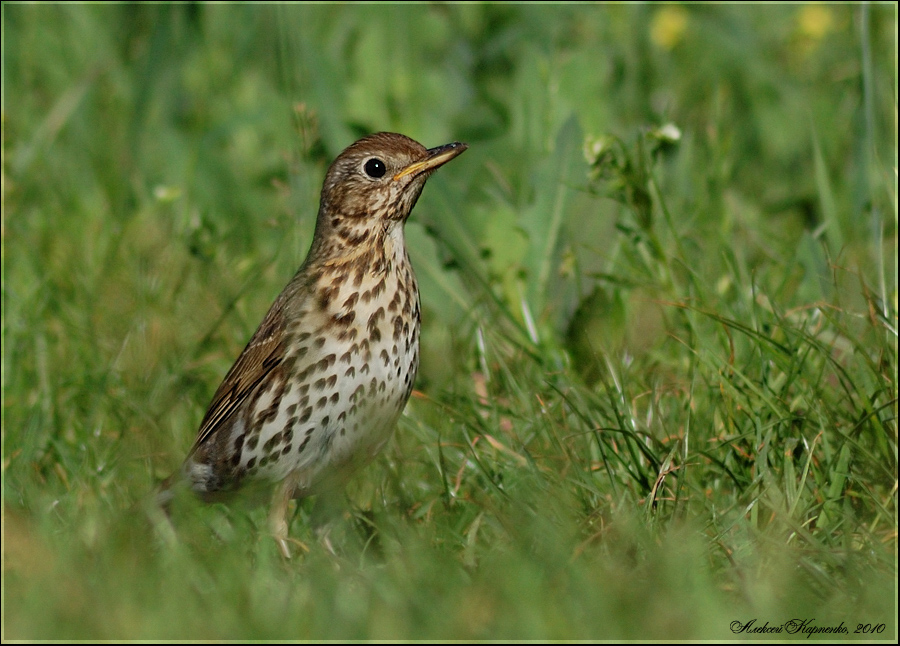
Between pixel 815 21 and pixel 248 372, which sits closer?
pixel 248 372

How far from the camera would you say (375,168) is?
15.1ft

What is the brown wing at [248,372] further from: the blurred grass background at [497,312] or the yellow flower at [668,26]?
the yellow flower at [668,26]

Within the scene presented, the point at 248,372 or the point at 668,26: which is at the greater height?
the point at 668,26

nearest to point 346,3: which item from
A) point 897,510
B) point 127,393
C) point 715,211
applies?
point 715,211

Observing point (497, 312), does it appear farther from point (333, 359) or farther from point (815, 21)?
point (815, 21)

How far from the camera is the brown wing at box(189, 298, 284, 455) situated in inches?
176

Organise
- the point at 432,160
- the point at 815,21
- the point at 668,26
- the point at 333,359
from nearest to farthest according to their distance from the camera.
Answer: the point at 333,359
the point at 432,160
the point at 668,26
the point at 815,21

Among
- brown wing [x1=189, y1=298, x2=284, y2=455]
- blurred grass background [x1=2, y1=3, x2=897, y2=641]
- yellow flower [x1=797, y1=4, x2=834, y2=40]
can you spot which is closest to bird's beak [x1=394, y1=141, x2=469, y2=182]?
blurred grass background [x1=2, y1=3, x2=897, y2=641]

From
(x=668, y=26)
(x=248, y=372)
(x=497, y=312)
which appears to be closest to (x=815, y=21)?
(x=668, y=26)

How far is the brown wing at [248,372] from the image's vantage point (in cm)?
448

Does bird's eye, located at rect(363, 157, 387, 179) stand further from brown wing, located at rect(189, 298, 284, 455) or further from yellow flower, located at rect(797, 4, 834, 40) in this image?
yellow flower, located at rect(797, 4, 834, 40)

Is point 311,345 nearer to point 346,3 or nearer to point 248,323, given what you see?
point 248,323

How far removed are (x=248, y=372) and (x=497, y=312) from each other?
151 cm

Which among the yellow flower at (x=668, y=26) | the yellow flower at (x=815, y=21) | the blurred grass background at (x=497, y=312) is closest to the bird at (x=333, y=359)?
the blurred grass background at (x=497, y=312)
